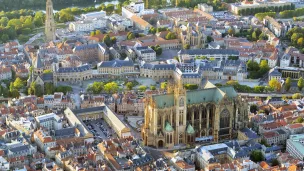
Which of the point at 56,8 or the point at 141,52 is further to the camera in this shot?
the point at 56,8

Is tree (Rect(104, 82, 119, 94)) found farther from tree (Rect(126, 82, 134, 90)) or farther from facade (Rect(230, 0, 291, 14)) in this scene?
facade (Rect(230, 0, 291, 14))

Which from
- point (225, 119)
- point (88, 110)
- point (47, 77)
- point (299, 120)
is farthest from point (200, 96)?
point (47, 77)

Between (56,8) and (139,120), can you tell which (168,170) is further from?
(56,8)

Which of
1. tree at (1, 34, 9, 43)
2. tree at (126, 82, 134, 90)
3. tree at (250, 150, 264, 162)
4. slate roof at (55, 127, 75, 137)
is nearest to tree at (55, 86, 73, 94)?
tree at (126, 82, 134, 90)

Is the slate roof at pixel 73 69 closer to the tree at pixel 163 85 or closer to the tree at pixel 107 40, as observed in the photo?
the tree at pixel 163 85

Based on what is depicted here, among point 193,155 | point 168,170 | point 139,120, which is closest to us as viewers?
point 168,170

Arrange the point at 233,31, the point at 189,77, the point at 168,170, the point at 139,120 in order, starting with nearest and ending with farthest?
the point at 168,170 → the point at 139,120 → the point at 189,77 → the point at 233,31

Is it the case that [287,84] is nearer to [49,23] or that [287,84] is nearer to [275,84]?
[275,84]

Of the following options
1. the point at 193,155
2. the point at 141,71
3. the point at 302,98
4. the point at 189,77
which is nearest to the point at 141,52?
the point at 141,71
